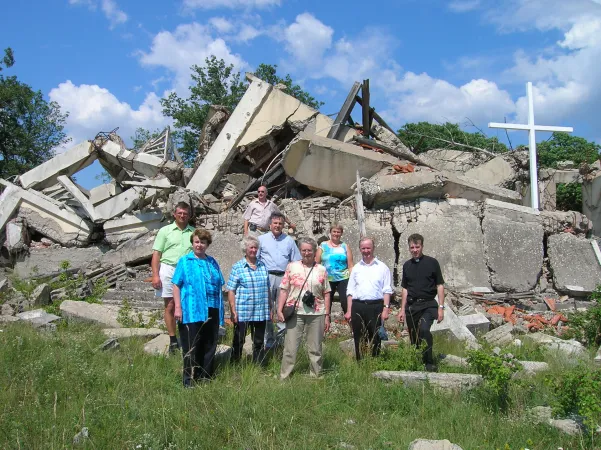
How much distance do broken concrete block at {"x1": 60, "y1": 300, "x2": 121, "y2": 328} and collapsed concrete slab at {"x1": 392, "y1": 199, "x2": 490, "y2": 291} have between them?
4.41m

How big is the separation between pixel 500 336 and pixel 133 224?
7.75 metres

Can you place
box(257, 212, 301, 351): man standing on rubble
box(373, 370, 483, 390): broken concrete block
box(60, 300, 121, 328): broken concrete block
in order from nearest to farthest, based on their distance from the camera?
box(373, 370, 483, 390): broken concrete block, box(257, 212, 301, 351): man standing on rubble, box(60, 300, 121, 328): broken concrete block

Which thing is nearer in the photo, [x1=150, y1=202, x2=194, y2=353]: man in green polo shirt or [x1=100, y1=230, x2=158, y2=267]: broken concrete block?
[x1=150, y1=202, x2=194, y2=353]: man in green polo shirt

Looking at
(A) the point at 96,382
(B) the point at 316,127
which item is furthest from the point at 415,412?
(B) the point at 316,127

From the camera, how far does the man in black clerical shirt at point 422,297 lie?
4.86 meters

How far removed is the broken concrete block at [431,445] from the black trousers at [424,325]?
5.55 ft

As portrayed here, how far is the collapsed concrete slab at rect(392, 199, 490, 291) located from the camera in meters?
8.34

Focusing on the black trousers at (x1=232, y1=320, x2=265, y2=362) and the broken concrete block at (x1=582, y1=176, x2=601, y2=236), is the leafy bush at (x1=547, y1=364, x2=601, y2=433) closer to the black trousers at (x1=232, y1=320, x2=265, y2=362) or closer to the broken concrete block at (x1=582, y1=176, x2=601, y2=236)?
the black trousers at (x1=232, y1=320, x2=265, y2=362)

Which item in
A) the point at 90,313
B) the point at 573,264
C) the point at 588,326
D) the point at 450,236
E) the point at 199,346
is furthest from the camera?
the point at 573,264

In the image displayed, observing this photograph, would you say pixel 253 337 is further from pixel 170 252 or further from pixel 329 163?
pixel 329 163

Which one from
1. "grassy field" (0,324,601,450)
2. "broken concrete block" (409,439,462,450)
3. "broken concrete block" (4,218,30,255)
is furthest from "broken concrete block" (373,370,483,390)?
"broken concrete block" (4,218,30,255)

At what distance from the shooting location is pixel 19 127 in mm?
22938

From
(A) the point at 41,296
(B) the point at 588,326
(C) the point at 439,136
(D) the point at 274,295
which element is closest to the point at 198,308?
(D) the point at 274,295

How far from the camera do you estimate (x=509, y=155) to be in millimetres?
11484
